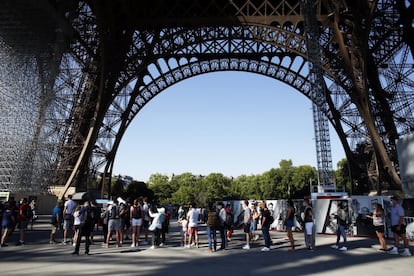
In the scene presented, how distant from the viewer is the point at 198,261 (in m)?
9.08

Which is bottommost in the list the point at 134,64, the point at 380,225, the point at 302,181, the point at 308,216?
the point at 380,225

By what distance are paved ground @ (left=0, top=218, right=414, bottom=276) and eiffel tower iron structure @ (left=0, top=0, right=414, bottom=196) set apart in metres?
13.5

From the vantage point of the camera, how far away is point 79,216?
10969mm

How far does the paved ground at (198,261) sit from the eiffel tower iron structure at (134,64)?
530 inches

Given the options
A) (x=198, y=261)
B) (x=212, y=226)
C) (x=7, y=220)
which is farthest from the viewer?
(x=7, y=220)

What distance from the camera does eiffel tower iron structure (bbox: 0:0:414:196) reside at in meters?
22.3

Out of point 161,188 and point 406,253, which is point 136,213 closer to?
point 406,253

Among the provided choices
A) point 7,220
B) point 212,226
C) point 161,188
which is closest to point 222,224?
point 212,226

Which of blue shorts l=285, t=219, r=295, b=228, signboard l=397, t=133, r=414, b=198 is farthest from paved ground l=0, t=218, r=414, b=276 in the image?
signboard l=397, t=133, r=414, b=198

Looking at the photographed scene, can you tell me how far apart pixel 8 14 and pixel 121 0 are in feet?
24.0

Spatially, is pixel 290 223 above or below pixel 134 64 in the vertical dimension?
below

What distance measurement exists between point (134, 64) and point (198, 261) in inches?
816

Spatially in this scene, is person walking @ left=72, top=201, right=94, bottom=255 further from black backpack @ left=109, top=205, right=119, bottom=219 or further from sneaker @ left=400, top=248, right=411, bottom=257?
sneaker @ left=400, top=248, right=411, bottom=257

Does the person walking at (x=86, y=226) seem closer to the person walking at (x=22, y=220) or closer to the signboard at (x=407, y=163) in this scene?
the person walking at (x=22, y=220)
